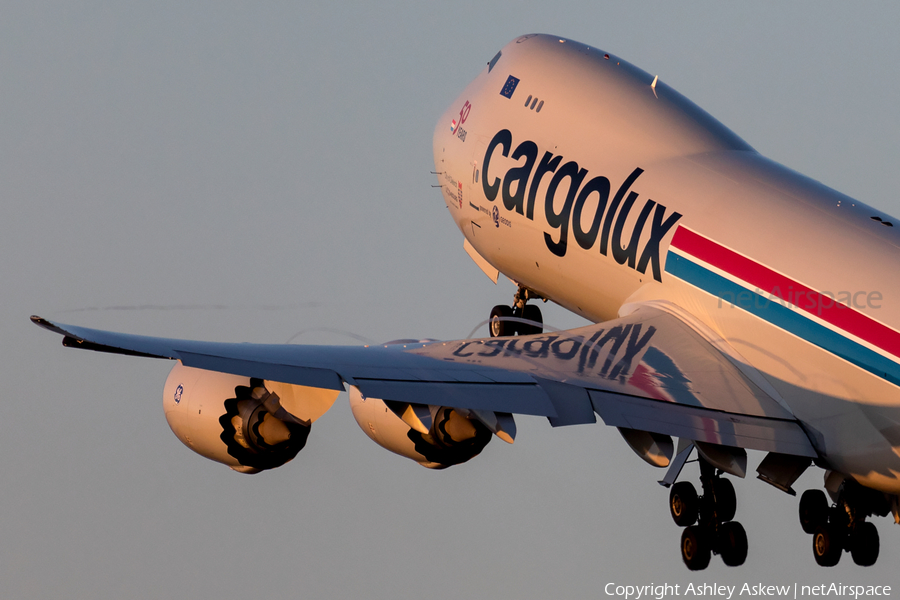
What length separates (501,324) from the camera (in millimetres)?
33344

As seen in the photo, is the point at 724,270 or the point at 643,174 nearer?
the point at 724,270

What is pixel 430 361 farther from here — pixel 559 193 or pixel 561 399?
pixel 559 193

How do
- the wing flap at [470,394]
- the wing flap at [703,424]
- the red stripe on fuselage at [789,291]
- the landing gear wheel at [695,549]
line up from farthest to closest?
1. the landing gear wheel at [695,549]
2. the red stripe on fuselage at [789,291]
3. the wing flap at [703,424]
4. the wing flap at [470,394]

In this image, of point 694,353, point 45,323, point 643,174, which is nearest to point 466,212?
point 643,174

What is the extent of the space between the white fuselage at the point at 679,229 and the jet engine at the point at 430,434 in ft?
11.1

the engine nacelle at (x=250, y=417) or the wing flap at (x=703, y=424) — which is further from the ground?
the wing flap at (x=703, y=424)

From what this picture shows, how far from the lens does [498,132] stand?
102 ft

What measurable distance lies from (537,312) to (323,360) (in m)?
13.6

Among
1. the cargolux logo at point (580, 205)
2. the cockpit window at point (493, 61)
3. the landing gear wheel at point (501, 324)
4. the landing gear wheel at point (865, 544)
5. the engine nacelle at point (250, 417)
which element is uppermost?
the cockpit window at point (493, 61)

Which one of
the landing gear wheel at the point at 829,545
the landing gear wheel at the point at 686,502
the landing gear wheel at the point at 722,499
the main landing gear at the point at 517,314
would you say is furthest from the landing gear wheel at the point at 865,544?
the main landing gear at the point at 517,314

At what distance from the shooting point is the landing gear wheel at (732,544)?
25516 mm

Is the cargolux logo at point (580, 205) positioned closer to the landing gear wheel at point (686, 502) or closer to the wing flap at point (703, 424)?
the landing gear wheel at point (686, 502)

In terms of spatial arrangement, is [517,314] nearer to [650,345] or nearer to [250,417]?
[650,345]

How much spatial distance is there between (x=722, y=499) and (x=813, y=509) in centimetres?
167
